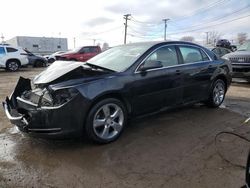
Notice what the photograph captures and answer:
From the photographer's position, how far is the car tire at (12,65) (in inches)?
665

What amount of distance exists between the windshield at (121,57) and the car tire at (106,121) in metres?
0.64

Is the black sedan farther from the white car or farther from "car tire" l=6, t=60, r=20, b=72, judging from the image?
"car tire" l=6, t=60, r=20, b=72

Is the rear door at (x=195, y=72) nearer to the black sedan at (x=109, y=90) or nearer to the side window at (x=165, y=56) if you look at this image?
the black sedan at (x=109, y=90)

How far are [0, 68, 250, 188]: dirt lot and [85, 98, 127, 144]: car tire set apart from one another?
14 centimetres

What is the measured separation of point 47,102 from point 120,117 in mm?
1162

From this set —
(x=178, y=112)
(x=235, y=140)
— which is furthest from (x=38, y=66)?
(x=235, y=140)

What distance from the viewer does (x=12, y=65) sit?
56.0 ft

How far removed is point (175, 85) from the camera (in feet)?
16.7

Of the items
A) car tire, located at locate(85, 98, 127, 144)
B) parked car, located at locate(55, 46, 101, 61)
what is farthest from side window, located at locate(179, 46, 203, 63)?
parked car, located at locate(55, 46, 101, 61)

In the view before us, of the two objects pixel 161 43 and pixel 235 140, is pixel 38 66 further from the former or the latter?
pixel 235 140

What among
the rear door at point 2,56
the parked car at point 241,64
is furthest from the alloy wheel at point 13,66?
the parked car at point 241,64

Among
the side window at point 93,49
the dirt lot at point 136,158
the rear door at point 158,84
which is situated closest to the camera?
the dirt lot at point 136,158

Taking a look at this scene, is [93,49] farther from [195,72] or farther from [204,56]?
[195,72]

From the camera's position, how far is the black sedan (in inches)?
148
